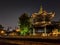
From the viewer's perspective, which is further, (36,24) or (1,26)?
(1,26)

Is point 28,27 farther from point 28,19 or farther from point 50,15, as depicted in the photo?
point 50,15

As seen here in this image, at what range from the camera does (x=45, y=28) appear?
34719 mm

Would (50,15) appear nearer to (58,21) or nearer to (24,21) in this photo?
(58,21)

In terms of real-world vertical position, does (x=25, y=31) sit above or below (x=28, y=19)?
below

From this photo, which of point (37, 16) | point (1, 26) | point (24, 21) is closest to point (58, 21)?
point (37, 16)

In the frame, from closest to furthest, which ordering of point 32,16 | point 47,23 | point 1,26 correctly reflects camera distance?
point 47,23 < point 32,16 < point 1,26

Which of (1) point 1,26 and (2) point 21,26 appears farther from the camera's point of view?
(1) point 1,26

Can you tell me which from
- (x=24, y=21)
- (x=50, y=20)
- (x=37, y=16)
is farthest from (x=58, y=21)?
(x=24, y=21)

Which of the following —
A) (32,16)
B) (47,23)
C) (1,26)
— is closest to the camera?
(47,23)

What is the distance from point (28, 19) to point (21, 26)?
1.85 m

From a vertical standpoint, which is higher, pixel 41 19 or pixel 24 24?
pixel 41 19

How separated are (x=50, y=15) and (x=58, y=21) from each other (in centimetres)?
189

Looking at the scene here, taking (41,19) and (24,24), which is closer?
(24,24)

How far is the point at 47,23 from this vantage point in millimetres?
34406
